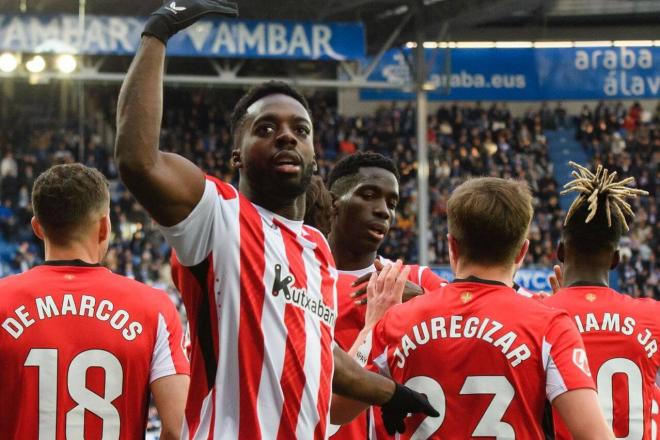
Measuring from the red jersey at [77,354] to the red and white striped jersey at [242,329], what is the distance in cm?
90

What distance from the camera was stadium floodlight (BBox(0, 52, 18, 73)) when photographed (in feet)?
62.8

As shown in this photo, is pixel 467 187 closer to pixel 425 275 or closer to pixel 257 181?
pixel 257 181

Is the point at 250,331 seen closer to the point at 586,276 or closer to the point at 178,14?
the point at 178,14

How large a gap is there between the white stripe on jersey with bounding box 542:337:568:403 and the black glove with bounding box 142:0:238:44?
1.41 meters

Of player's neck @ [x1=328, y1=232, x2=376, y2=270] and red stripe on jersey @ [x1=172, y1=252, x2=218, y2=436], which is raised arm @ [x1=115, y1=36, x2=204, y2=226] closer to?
red stripe on jersey @ [x1=172, y1=252, x2=218, y2=436]

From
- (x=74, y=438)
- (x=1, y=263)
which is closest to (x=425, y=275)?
(x=74, y=438)

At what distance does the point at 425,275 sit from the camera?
5219 millimetres

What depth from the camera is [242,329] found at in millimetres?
3055

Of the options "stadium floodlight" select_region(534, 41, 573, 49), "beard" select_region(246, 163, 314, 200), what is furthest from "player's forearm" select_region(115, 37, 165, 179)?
"stadium floodlight" select_region(534, 41, 573, 49)

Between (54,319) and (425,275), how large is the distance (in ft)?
6.34

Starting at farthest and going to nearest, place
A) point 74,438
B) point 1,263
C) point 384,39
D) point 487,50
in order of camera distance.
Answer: point 487,50
point 384,39
point 1,263
point 74,438

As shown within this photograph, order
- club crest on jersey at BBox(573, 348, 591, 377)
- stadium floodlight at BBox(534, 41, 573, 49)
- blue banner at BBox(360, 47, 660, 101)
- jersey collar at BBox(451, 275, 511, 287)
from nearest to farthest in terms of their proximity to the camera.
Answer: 1. club crest on jersey at BBox(573, 348, 591, 377)
2. jersey collar at BBox(451, 275, 511, 287)
3. blue banner at BBox(360, 47, 660, 101)
4. stadium floodlight at BBox(534, 41, 573, 49)

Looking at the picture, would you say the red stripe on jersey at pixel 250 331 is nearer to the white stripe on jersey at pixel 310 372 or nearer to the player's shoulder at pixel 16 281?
the white stripe on jersey at pixel 310 372

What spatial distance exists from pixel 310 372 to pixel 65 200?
1358 millimetres
